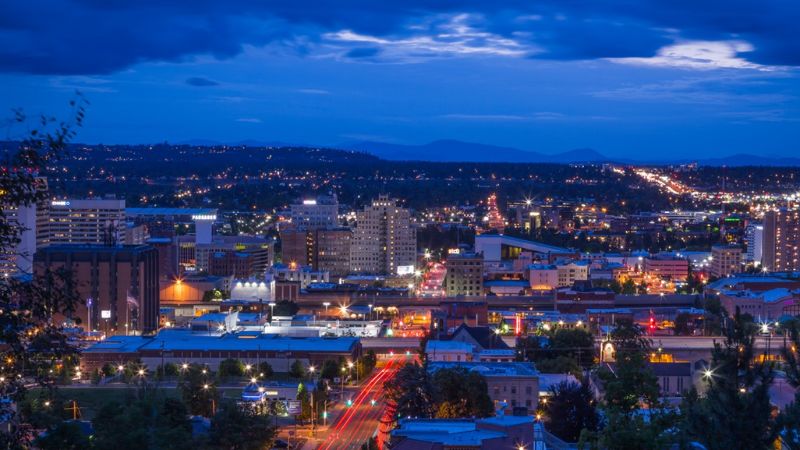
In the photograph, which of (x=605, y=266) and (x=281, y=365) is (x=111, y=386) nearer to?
(x=281, y=365)

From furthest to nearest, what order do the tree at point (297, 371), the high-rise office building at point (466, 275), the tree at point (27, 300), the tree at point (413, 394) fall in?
the high-rise office building at point (466, 275)
the tree at point (297, 371)
the tree at point (413, 394)
the tree at point (27, 300)

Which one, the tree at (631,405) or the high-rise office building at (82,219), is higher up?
the high-rise office building at (82,219)

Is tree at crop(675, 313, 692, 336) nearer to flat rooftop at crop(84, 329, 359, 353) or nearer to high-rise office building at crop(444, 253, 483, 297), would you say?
flat rooftop at crop(84, 329, 359, 353)

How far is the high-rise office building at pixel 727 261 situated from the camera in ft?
174

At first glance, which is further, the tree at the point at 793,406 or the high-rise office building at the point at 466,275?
the high-rise office building at the point at 466,275

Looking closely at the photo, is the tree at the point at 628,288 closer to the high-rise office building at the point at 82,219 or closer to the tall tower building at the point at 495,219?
the high-rise office building at the point at 82,219

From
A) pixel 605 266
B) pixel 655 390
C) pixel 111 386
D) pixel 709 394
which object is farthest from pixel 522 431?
pixel 605 266

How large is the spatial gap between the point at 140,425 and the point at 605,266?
38306 millimetres

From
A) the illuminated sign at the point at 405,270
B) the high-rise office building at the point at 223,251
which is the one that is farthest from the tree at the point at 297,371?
the illuminated sign at the point at 405,270

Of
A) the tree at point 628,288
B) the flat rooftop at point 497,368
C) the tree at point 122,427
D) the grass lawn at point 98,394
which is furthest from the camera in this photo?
the tree at point 628,288

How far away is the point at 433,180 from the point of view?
5172 inches

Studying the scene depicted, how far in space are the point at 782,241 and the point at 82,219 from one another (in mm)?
32837

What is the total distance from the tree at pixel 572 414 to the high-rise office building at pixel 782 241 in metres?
39.2

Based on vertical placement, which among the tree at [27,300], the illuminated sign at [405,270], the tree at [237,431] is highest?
the tree at [27,300]
